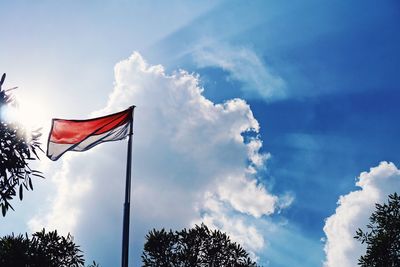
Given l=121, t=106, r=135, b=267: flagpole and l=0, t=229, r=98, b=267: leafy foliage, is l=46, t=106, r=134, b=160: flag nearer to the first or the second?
l=121, t=106, r=135, b=267: flagpole

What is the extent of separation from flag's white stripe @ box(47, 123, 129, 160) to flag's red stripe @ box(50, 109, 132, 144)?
0.12 m

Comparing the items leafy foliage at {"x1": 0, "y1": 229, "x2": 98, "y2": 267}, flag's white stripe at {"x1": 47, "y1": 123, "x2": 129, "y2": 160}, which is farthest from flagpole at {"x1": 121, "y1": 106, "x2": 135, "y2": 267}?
leafy foliage at {"x1": 0, "y1": 229, "x2": 98, "y2": 267}

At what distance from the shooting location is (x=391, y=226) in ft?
81.5

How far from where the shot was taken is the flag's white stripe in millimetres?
15188

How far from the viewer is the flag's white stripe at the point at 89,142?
1519cm

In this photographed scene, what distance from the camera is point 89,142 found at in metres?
15.4

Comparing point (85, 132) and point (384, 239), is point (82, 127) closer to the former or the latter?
point (85, 132)

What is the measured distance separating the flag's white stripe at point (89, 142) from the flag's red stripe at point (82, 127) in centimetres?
12

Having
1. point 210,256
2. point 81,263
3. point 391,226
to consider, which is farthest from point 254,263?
point 81,263

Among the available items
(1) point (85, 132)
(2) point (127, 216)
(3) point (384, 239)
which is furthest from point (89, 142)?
(3) point (384, 239)

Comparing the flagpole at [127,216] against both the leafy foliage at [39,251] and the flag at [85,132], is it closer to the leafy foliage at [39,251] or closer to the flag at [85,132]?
the flag at [85,132]

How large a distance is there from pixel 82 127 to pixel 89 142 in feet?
2.07

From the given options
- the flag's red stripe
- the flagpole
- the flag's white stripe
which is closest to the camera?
the flagpole

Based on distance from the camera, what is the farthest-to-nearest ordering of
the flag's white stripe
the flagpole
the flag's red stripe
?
1. the flag's red stripe
2. the flag's white stripe
3. the flagpole
